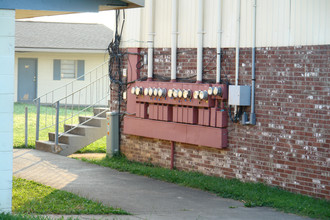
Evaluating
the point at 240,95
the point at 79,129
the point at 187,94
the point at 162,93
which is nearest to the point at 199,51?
the point at 187,94

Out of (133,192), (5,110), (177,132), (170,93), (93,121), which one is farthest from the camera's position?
(93,121)

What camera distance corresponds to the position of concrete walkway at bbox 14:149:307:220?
897 cm

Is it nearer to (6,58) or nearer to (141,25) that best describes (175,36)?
(141,25)

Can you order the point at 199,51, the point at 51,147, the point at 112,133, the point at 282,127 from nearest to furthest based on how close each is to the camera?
the point at 282,127, the point at 199,51, the point at 112,133, the point at 51,147

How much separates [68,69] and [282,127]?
22505 mm

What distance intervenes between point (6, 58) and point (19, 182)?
Answer: 3531mm

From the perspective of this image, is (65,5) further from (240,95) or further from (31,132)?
(31,132)

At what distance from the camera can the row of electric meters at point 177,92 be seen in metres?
11.6

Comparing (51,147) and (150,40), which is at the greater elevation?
(150,40)

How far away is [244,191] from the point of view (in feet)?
34.0

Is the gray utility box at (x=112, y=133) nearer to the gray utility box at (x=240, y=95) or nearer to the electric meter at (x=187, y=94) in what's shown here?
the electric meter at (x=187, y=94)

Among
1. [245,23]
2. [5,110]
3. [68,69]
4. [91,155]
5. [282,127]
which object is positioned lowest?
[91,155]

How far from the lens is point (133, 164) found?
1352cm

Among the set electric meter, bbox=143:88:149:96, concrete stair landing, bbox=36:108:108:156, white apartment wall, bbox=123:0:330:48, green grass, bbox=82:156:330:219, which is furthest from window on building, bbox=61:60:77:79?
electric meter, bbox=143:88:149:96
